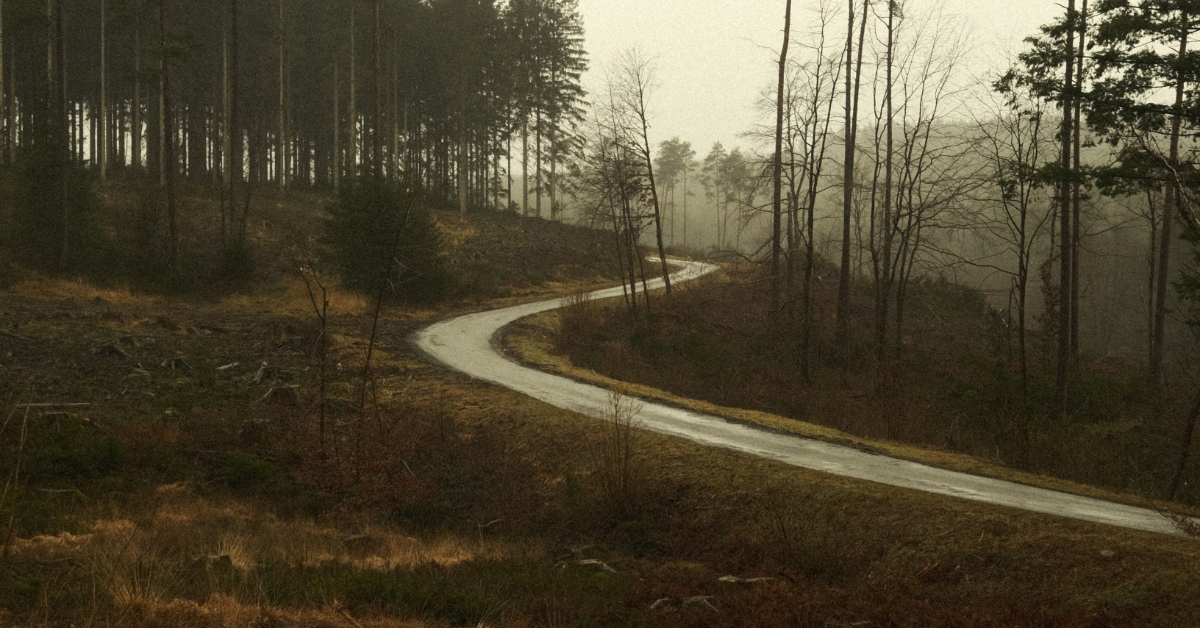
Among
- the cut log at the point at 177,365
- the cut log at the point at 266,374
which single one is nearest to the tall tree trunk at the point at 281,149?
the cut log at the point at 177,365

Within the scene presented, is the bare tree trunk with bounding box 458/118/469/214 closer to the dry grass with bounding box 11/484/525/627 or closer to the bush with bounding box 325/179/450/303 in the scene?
the bush with bounding box 325/179/450/303

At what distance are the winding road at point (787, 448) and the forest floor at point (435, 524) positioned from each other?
62 cm

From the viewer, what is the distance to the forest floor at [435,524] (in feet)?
20.3

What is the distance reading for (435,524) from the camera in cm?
1055

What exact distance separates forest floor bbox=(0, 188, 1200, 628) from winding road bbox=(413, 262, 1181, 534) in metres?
0.62

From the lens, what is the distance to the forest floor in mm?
6191

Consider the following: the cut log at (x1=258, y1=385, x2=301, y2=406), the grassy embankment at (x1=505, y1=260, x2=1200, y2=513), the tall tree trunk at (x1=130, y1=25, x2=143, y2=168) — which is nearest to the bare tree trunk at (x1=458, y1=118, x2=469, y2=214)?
the tall tree trunk at (x1=130, y1=25, x2=143, y2=168)

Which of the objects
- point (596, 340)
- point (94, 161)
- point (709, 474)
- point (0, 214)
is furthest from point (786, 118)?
point (94, 161)

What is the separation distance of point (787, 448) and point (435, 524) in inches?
220

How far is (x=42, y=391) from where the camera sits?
519 inches

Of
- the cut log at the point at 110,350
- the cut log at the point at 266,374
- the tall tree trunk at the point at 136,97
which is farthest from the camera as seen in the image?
the tall tree trunk at the point at 136,97

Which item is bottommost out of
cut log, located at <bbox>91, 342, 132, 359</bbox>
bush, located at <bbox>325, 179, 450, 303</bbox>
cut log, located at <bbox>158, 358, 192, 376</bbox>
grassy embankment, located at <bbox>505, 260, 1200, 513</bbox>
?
grassy embankment, located at <bbox>505, 260, 1200, 513</bbox>

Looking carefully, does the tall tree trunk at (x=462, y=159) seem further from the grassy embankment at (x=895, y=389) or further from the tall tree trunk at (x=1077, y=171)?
the tall tree trunk at (x=1077, y=171)

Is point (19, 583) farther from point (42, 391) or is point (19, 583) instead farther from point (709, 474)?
point (42, 391)
